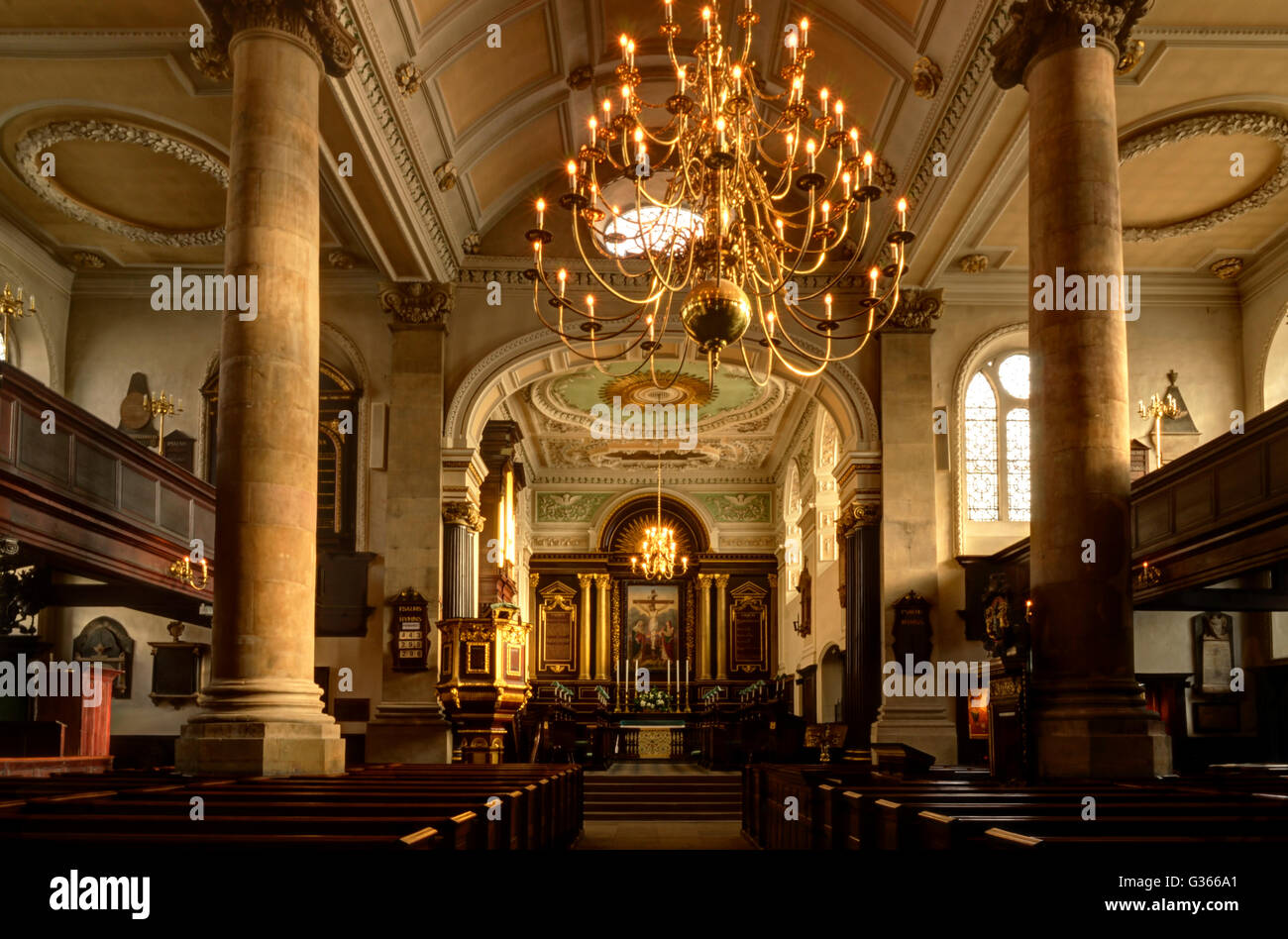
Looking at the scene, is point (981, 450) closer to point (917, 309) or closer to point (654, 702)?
point (917, 309)

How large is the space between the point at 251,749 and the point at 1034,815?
4.95 metres

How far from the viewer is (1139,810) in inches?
172

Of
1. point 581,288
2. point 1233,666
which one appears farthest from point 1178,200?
point 581,288

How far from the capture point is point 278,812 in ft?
14.0

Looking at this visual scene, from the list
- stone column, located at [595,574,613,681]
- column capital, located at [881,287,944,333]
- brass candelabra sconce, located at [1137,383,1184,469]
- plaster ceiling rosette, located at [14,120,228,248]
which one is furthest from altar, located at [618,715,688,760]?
plaster ceiling rosette, located at [14,120,228,248]

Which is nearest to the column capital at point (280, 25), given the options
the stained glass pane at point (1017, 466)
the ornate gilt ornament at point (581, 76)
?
the ornate gilt ornament at point (581, 76)

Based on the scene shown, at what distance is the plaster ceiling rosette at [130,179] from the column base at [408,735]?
20.4ft

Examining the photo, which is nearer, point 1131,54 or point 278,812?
point 278,812

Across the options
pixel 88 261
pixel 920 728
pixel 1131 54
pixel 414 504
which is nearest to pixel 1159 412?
pixel 920 728

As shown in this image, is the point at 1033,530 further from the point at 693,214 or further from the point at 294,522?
the point at 294,522

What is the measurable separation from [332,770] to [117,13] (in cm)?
682

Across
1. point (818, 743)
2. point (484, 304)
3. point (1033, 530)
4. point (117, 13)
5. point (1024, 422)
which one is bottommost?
point (818, 743)

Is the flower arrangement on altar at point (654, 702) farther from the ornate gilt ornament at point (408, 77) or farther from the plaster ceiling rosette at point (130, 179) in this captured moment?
the ornate gilt ornament at point (408, 77)

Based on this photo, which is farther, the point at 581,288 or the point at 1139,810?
the point at 581,288
